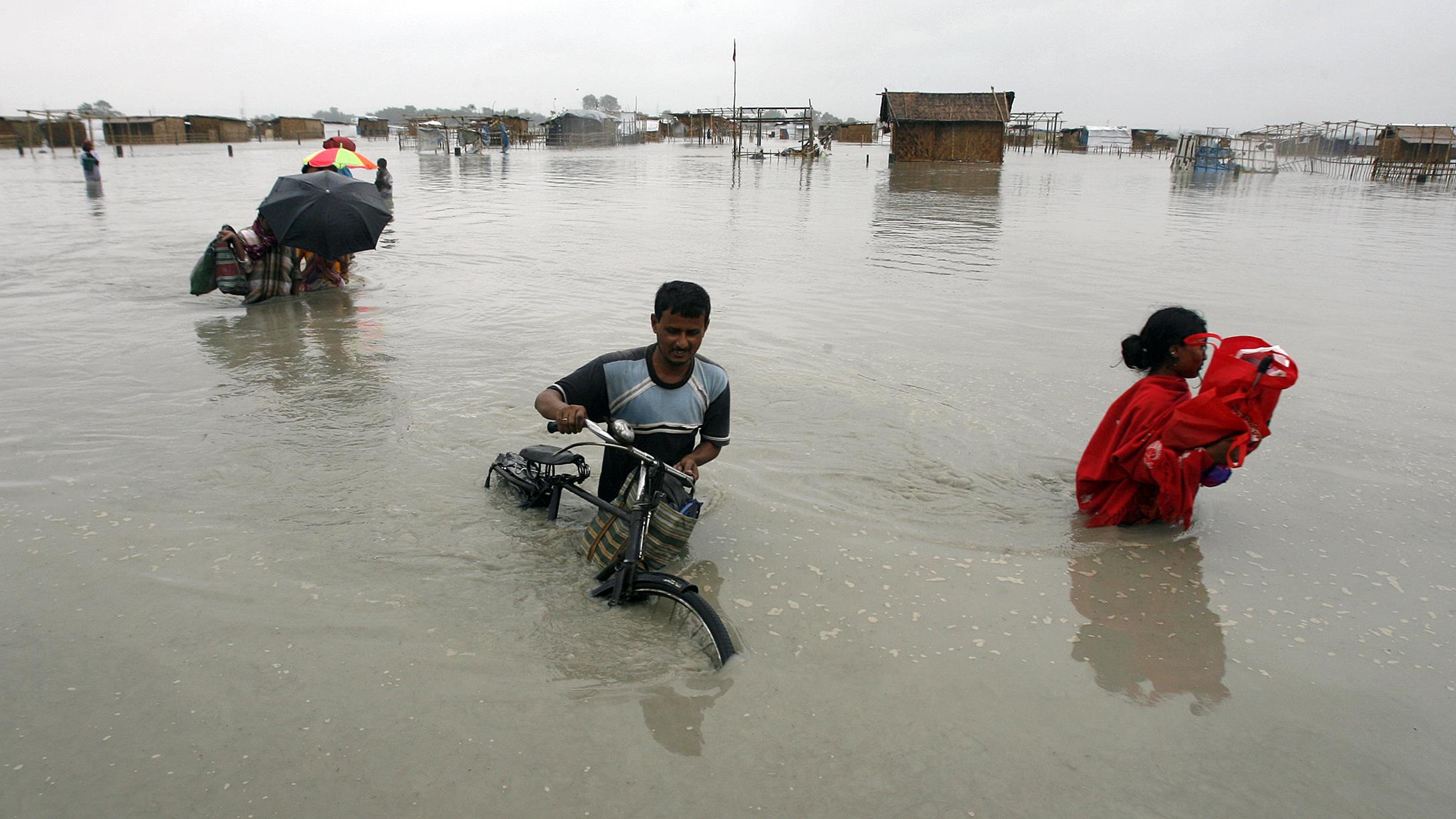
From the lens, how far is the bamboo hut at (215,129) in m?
57.2

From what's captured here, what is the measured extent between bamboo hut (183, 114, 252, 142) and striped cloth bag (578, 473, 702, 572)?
216 feet

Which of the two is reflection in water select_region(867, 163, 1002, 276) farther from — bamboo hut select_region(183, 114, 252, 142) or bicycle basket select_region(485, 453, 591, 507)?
bamboo hut select_region(183, 114, 252, 142)

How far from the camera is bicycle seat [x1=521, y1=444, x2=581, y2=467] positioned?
12.5 ft

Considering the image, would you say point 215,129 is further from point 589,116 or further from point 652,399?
point 652,399

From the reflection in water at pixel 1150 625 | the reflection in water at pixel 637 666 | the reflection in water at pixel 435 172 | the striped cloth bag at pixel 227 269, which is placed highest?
the reflection in water at pixel 435 172

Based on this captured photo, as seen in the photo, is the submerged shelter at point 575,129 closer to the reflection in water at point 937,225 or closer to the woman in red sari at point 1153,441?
the reflection in water at point 937,225

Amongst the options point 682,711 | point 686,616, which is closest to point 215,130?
point 686,616

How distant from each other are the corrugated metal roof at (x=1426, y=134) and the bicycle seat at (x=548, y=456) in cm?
4537

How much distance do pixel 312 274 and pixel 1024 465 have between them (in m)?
7.48

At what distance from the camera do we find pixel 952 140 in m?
39.7

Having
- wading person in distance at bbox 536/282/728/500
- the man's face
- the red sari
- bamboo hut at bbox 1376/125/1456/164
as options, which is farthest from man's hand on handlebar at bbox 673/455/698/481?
bamboo hut at bbox 1376/125/1456/164

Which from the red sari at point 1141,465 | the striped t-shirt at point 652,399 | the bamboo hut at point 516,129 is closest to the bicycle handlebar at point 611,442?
the striped t-shirt at point 652,399

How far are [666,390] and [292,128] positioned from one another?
80.3 m

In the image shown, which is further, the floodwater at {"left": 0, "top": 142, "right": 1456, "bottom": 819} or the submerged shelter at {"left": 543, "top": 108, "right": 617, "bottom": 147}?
the submerged shelter at {"left": 543, "top": 108, "right": 617, "bottom": 147}
